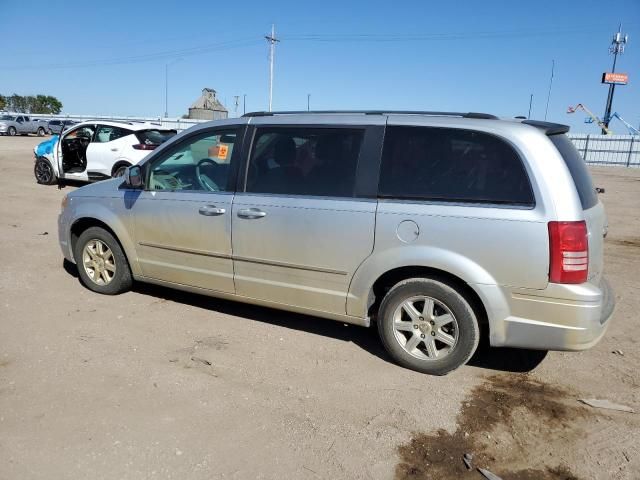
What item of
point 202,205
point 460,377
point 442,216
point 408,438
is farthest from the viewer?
point 202,205

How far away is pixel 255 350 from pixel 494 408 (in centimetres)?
181

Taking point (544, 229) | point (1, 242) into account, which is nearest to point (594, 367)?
point (544, 229)

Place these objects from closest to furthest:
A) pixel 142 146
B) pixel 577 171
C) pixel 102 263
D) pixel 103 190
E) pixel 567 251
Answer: pixel 567 251 < pixel 577 171 < pixel 103 190 < pixel 102 263 < pixel 142 146

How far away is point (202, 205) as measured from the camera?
4391 mm

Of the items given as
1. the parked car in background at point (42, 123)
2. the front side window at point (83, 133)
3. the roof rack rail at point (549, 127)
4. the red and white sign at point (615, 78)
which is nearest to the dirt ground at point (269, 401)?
the roof rack rail at point (549, 127)

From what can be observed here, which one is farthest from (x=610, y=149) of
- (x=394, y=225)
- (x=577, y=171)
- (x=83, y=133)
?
(x=394, y=225)

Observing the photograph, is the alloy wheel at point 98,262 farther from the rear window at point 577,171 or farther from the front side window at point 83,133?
the front side window at point 83,133

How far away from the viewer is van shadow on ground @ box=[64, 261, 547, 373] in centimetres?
406

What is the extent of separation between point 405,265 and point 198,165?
6.95ft

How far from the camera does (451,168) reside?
361 centimetres

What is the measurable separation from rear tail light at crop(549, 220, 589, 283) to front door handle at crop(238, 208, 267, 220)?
6.81ft

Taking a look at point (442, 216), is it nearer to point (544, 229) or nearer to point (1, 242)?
point (544, 229)

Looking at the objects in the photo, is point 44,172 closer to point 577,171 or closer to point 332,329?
point 332,329

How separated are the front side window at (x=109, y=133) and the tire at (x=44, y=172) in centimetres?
169
